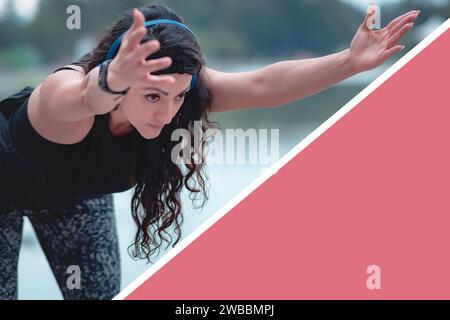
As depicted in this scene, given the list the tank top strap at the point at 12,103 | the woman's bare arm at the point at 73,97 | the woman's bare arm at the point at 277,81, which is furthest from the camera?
the tank top strap at the point at 12,103

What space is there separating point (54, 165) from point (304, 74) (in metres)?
0.46

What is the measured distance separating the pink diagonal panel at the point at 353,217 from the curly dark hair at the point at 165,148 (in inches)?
8.4

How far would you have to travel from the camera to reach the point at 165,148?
132 cm

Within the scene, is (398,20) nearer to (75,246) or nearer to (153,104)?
(153,104)

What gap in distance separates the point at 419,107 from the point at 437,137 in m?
0.11

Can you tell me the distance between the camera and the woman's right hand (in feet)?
3.01

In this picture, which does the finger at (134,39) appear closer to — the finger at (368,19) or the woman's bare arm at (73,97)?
the woman's bare arm at (73,97)

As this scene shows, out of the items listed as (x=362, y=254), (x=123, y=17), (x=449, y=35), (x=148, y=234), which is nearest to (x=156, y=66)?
(x=123, y=17)

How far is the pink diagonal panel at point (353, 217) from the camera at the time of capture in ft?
5.18

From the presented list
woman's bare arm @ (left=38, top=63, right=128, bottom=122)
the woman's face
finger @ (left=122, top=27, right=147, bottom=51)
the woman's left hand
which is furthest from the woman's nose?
the woman's left hand

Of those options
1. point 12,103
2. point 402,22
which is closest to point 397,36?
point 402,22

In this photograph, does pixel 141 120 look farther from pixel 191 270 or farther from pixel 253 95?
pixel 191 270

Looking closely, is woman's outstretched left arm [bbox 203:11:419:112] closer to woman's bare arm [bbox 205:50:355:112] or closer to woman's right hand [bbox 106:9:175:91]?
woman's bare arm [bbox 205:50:355:112]

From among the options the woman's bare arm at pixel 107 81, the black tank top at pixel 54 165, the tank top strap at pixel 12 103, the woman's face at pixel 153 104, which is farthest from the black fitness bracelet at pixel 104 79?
the tank top strap at pixel 12 103
